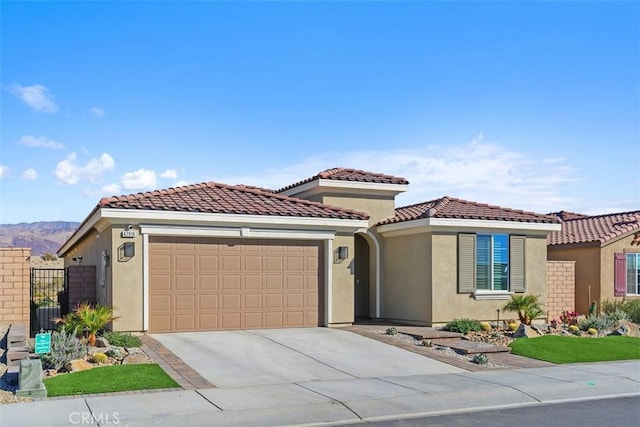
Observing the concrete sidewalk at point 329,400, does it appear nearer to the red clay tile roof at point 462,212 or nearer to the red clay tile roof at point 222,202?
the red clay tile roof at point 222,202

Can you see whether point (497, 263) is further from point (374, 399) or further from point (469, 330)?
point (374, 399)

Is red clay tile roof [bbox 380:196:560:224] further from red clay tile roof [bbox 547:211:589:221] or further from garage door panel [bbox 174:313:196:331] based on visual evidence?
red clay tile roof [bbox 547:211:589:221]

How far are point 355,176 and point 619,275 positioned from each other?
30.7 ft

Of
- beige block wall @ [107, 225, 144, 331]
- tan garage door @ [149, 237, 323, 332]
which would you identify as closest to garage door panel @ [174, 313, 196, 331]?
tan garage door @ [149, 237, 323, 332]

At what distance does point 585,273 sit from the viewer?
23.8 meters

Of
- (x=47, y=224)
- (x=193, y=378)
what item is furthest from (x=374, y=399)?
(x=47, y=224)

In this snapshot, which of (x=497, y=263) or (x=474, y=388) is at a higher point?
(x=497, y=263)

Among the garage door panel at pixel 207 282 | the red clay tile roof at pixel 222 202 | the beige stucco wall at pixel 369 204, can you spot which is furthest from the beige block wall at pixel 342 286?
the garage door panel at pixel 207 282

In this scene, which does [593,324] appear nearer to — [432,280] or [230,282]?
[432,280]

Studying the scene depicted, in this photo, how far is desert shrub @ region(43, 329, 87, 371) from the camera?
40.9 ft

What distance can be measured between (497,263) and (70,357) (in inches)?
486

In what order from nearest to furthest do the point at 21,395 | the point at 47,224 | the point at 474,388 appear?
the point at 21,395, the point at 474,388, the point at 47,224

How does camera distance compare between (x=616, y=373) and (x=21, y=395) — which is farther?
(x=616, y=373)

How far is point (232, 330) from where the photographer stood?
1764 cm
